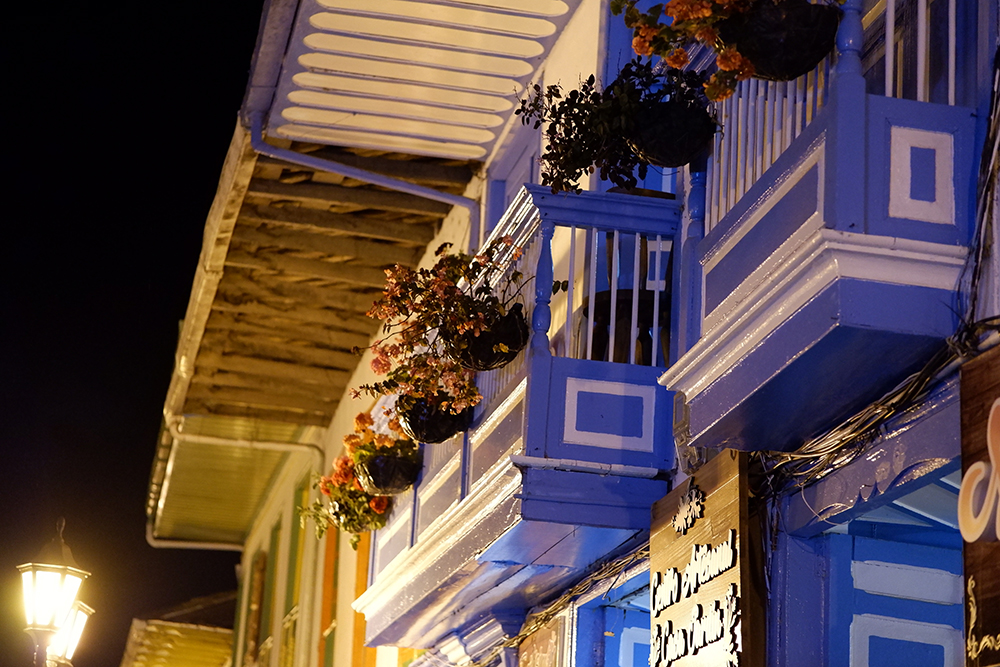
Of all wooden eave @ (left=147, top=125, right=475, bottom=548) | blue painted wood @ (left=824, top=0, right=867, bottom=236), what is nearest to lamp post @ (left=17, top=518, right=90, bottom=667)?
wooden eave @ (left=147, top=125, right=475, bottom=548)

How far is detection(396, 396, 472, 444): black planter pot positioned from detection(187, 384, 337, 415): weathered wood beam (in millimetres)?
7032

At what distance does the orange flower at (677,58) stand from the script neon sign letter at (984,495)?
2444 mm

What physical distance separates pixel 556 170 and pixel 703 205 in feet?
2.86

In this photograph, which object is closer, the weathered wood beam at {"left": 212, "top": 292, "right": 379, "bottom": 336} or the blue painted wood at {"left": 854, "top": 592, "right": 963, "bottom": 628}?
the blue painted wood at {"left": 854, "top": 592, "right": 963, "bottom": 628}

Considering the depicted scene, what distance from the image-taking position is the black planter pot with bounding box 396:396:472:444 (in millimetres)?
8703

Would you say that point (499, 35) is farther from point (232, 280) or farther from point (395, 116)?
point (232, 280)

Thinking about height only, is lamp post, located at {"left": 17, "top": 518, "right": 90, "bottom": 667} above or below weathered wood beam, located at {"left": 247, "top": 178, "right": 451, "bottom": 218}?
below

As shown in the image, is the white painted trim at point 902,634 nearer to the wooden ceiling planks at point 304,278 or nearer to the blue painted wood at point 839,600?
the blue painted wood at point 839,600

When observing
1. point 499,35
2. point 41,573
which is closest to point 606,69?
point 499,35

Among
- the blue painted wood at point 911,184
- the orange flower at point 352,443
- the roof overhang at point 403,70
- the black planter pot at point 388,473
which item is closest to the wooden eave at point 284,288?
the roof overhang at point 403,70

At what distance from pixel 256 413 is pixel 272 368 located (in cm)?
114

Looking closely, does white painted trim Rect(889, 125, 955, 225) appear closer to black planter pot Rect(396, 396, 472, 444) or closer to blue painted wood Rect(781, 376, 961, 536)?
blue painted wood Rect(781, 376, 961, 536)

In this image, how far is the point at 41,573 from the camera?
9.72m

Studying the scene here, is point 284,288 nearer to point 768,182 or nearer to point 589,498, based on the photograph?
point 589,498
